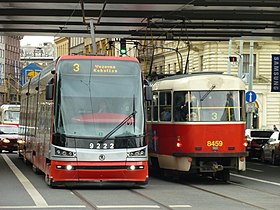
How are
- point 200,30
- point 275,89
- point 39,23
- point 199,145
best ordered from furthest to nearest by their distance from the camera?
1. point 275,89
2. point 200,30
3. point 39,23
4. point 199,145

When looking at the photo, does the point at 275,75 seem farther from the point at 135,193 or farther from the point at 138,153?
the point at 135,193

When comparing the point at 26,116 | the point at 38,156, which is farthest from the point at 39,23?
the point at 38,156

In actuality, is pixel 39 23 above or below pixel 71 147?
above

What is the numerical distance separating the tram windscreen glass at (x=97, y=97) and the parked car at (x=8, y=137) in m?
23.6

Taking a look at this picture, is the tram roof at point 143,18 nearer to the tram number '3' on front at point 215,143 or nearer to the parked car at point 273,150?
the parked car at point 273,150

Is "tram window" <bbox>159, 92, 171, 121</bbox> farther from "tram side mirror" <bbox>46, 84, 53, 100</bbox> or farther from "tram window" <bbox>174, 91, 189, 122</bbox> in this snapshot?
"tram side mirror" <bbox>46, 84, 53, 100</bbox>

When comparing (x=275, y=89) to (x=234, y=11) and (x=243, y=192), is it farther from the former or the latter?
(x=243, y=192)

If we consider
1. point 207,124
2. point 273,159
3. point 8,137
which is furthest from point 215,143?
point 8,137

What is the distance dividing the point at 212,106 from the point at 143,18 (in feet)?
45.7

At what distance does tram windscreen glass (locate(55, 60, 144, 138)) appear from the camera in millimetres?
19656

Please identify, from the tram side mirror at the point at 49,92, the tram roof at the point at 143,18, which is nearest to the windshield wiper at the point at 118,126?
the tram side mirror at the point at 49,92

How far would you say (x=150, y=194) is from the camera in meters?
18.9

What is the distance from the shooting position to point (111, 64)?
20.5 metres

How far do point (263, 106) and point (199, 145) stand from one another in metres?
46.4
